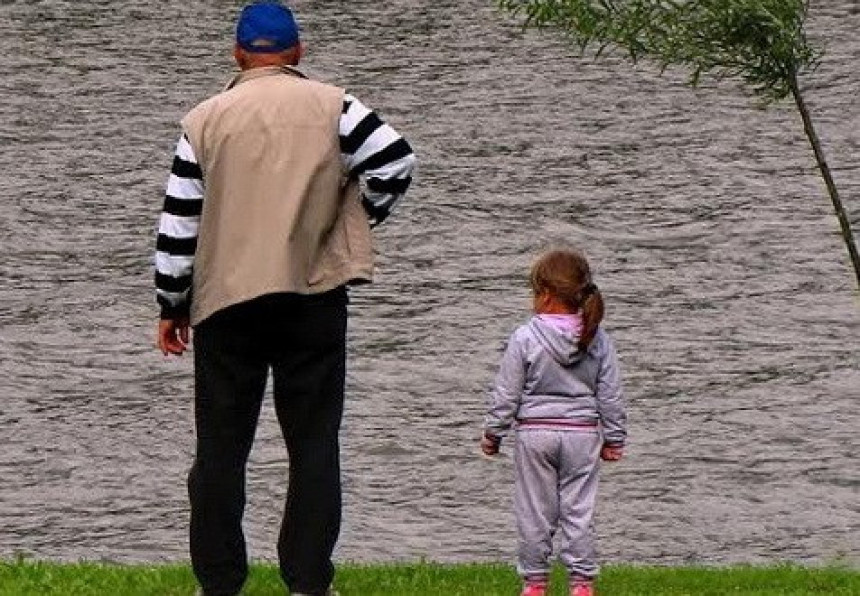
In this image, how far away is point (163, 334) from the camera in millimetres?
6859

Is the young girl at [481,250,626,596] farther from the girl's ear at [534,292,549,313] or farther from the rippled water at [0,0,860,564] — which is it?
the rippled water at [0,0,860,564]

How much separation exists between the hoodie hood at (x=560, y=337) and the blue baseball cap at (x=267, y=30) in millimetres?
1234

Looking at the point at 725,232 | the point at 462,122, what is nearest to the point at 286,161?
the point at 725,232

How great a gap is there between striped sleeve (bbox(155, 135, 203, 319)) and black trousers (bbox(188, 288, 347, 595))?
0.15m

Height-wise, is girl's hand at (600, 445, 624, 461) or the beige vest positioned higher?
the beige vest

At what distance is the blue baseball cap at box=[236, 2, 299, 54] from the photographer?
6.77 meters

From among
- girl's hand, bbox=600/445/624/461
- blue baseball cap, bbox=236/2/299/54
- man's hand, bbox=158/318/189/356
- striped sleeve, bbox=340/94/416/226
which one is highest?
blue baseball cap, bbox=236/2/299/54

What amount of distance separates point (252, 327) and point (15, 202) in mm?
11307

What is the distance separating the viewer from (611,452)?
7.29m

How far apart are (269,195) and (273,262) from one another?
0.67ft

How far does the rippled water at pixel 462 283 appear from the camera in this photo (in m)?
11.8

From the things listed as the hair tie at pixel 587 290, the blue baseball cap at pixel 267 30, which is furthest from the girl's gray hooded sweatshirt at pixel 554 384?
the blue baseball cap at pixel 267 30

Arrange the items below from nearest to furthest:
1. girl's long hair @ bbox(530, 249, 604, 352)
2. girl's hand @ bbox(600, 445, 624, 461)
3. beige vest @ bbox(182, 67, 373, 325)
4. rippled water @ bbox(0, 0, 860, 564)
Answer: beige vest @ bbox(182, 67, 373, 325) → girl's long hair @ bbox(530, 249, 604, 352) → girl's hand @ bbox(600, 445, 624, 461) → rippled water @ bbox(0, 0, 860, 564)

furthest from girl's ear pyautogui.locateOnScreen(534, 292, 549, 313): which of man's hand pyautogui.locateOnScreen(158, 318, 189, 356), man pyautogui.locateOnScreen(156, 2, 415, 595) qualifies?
man's hand pyautogui.locateOnScreen(158, 318, 189, 356)
